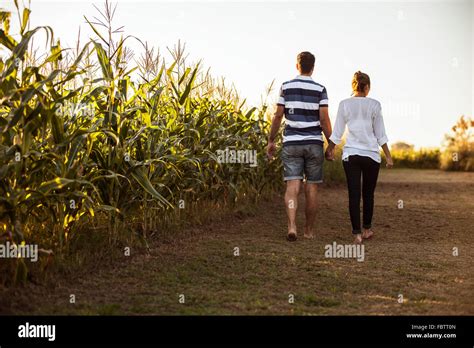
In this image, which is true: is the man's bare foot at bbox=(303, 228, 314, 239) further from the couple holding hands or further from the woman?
the woman

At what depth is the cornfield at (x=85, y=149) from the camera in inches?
154

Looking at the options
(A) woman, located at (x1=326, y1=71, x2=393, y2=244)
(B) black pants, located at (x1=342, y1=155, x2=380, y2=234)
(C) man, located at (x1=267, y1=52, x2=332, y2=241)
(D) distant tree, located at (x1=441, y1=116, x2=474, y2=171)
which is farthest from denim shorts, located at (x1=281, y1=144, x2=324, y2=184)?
(D) distant tree, located at (x1=441, y1=116, x2=474, y2=171)

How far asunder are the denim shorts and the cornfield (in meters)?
0.83

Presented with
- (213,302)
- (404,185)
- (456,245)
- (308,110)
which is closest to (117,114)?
(213,302)

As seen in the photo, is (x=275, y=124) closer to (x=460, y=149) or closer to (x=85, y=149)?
(x=85, y=149)

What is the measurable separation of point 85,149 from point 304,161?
8.13 feet

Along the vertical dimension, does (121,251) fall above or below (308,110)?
below

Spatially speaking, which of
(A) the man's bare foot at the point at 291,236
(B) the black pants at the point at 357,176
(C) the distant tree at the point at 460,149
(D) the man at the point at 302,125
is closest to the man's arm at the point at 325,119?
(D) the man at the point at 302,125

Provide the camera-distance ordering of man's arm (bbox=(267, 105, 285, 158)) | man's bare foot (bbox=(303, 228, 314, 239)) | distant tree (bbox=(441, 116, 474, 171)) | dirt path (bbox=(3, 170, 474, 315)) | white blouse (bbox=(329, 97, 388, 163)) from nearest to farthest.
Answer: dirt path (bbox=(3, 170, 474, 315)), white blouse (bbox=(329, 97, 388, 163)), man's arm (bbox=(267, 105, 285, 158)), man's bare foot (bbox=(303, 228, 314, 239)), distant tree (bbox=(441, 116, 474, 171))

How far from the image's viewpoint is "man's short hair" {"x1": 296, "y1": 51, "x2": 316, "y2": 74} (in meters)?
6.11

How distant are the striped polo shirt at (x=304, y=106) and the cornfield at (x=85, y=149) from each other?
36.1 inches
